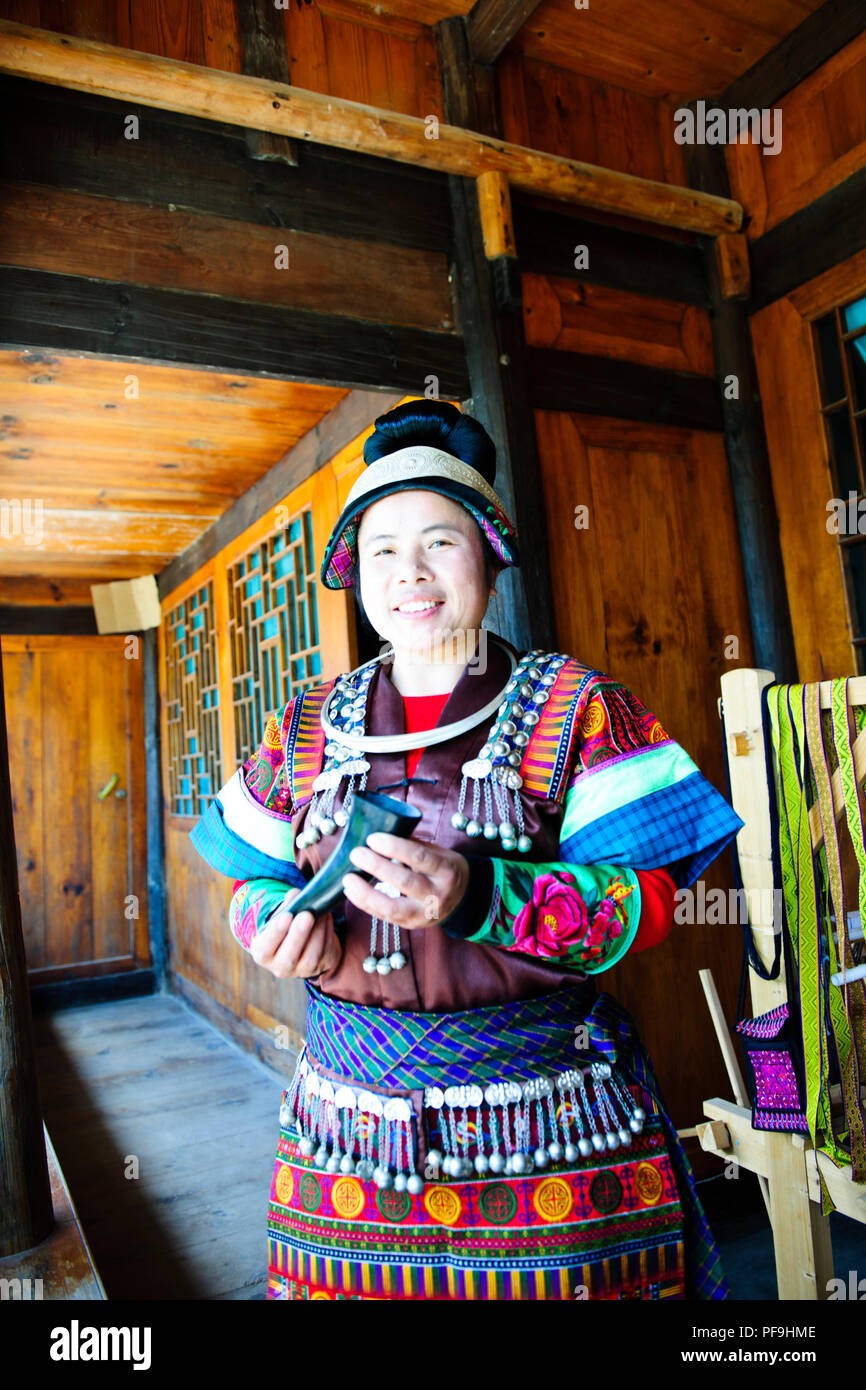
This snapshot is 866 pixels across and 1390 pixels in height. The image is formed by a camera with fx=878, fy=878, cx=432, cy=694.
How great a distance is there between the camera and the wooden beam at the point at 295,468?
308 centimetres

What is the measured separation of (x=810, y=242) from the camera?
2621 mm

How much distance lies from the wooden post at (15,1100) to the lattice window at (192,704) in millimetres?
3021

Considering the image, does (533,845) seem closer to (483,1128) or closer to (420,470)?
(483,1128)

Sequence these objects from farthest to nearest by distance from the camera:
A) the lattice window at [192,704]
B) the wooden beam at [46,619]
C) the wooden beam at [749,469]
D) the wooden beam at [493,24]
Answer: the wooden beam at [46,619], the lattice window at [192,704], the wooden beam at [749,469], the wooden beam at [493,24]

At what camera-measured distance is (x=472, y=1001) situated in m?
1.12

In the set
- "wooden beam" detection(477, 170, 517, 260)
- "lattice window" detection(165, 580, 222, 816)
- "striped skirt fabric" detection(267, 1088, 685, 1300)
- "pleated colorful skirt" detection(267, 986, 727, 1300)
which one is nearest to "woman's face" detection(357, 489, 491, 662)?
"pleated colorful skirt" detection(267, 986, 727, 1300)

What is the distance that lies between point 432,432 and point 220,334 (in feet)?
3.32

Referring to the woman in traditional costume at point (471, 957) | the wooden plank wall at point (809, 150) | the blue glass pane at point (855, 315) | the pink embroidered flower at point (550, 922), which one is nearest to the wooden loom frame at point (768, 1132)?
the woman in traditional costume at point (471, 957)

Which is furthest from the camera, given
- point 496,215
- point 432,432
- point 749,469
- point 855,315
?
point 749,469

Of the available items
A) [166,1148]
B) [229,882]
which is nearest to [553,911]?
[166,1148]

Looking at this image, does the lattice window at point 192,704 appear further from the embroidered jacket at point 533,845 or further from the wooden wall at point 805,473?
the embroidered jacket at point 533,845
